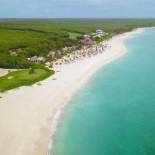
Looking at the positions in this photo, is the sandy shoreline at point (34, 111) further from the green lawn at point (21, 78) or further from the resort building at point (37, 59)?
the resort building at point (37, 59)

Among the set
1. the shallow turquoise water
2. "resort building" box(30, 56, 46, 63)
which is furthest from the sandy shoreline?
"resort building" box(30, 56, 46, 63)

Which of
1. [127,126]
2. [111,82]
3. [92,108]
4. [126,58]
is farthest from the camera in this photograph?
[126,58]

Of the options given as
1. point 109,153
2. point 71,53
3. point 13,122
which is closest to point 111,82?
point 13,122

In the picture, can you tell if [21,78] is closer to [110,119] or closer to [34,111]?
[34,111]

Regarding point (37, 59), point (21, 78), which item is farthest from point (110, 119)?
point (37, 59)

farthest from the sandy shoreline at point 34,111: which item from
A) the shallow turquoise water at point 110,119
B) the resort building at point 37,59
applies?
the resort building at point 37,59

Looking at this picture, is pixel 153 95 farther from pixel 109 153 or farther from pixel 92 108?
pixel 109 153

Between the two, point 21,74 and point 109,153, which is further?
point 21,74

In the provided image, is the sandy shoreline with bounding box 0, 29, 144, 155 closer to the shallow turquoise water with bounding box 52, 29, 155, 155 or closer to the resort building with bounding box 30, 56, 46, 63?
the shallow turquoise water with bounding box 52, 29, 155, 155
